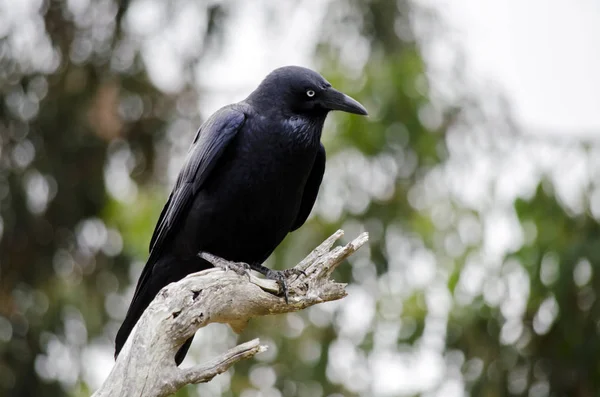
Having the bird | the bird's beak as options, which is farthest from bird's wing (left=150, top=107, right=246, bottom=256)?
the bird's beak

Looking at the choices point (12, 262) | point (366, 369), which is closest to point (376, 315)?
point (366, 369)

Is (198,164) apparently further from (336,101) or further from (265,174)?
(336,101)

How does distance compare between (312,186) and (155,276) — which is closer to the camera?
(155,276)

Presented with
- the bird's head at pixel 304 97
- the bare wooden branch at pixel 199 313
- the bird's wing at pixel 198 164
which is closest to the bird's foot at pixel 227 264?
the bare wooden branch at pixel 199 313

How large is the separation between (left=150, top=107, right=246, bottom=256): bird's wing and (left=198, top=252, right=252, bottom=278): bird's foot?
328 mm

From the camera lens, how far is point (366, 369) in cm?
1160

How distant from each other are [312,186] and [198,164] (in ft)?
3.09

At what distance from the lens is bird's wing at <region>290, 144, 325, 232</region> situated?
661cm

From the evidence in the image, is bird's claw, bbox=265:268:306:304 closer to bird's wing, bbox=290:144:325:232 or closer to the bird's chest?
the bird's chest

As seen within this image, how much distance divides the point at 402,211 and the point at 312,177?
→ 502cm

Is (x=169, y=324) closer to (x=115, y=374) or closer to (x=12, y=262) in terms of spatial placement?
(x=115, y=374)

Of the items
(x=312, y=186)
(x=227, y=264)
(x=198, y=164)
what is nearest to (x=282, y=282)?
(x=227, y=264)

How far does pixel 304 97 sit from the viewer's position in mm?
6270

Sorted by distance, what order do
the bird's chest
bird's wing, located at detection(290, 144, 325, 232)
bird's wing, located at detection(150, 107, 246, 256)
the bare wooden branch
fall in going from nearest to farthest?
the bare wooden branch, the bird's chest, bird's wing, located at detection(150, 107, 246, 256), bird's wing, located at detection(290, 144, 325, 232)
